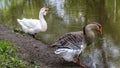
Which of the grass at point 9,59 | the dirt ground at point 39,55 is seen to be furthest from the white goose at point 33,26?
the grass at point 9,59

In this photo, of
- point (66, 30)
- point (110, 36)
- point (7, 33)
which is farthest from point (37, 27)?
point (110, 36)

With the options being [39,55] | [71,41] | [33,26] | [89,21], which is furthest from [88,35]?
[89,21]

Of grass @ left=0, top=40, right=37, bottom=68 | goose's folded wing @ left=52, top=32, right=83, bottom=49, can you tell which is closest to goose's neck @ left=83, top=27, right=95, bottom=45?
goose's folded wing @ left=52, top=32, right=83, bottom=49

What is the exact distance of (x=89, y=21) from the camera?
16.6 m

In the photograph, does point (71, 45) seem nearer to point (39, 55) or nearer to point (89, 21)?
point (39, 55)

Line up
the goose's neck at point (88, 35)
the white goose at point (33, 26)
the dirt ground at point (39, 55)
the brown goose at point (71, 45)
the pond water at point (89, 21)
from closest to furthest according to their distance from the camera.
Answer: the brown goose at point (71, 45) < the dirt ground at point (39, 55) < the goose's neck at point (88, 35) < the pond water at point (89, 21) < the white goose at point (33, 26)

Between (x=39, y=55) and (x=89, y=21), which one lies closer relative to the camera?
(x=39, y=55)

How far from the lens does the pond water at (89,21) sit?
36.4 feet

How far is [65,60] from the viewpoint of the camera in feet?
32.0

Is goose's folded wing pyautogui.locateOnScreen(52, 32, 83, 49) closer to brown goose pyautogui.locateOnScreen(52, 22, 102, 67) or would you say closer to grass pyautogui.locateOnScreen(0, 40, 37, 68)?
brown goose pyautogui.locateOnScreen(52, 22, 102, 67)

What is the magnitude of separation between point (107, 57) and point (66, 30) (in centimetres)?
413

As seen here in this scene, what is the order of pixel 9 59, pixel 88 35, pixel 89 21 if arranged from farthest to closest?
pixel 89 21, pixel 88 35, pixel 9 59

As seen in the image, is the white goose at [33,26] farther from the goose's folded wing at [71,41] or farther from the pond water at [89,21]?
the goose's folded wing at [71,41]

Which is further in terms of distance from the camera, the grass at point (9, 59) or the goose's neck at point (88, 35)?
the goose's neck at point (88, 35)
